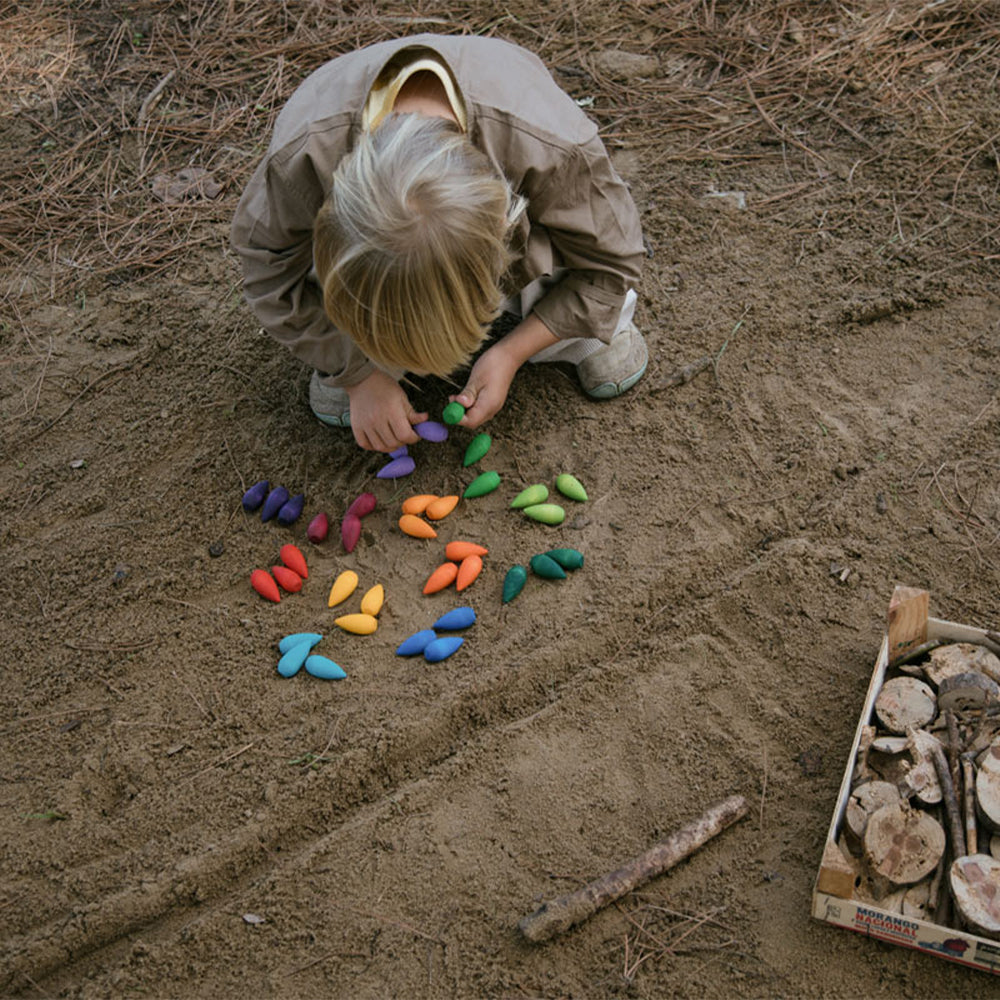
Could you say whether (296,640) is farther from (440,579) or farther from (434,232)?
(434,232)

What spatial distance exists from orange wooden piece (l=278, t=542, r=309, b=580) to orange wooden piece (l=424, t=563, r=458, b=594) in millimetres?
339

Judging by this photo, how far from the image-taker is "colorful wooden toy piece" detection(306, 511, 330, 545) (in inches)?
109

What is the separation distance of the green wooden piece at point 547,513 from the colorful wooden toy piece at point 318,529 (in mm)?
573

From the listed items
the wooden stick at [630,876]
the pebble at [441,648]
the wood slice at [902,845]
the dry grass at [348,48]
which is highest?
the dry grass at [348,48]

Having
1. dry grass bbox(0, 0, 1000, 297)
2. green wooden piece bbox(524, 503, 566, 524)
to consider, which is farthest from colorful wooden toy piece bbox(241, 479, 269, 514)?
dry grass bbox(0, 0, 1000, 297)

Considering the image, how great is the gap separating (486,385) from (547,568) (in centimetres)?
57

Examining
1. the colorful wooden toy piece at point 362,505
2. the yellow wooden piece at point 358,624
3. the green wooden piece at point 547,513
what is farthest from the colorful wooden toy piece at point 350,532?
the green wooden piece at point 547,513

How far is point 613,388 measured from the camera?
3000 millimetres

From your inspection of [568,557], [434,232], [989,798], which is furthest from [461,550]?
[989,798]

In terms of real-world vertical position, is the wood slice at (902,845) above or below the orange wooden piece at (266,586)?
below

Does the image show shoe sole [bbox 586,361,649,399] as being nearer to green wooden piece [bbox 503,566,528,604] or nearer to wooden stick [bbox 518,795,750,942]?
green wooden piece [bbox 503,566,528,604]

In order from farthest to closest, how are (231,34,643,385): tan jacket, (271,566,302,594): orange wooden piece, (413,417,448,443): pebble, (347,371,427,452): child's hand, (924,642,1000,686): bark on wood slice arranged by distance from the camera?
1. (413,417,448,443): pebble
2. (347,371,427,452): child's hand
3. (271,566,302,594): orange wooden piece
4. (231,34,643,385): tan jacket
5. (924,642,1000,686): bark on wood slice

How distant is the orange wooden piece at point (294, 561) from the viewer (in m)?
2.69

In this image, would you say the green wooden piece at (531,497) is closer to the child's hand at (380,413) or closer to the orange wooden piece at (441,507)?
the orange wooden piece at (441,507)
